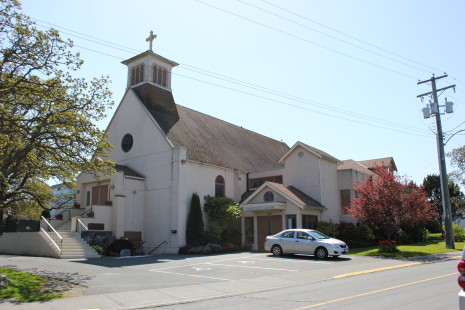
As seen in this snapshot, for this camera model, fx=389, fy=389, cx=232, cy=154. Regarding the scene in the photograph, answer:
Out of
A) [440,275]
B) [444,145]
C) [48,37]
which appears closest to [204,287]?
[440,275]

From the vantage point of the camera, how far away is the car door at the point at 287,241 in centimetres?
2141

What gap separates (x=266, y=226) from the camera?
29.3 meters

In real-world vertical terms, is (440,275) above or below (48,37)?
below

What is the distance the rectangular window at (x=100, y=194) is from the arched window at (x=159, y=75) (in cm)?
1015

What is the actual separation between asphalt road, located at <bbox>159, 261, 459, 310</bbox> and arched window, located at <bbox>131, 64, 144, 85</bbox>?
25.3 meters

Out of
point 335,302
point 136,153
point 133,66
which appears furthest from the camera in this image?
point 133,66

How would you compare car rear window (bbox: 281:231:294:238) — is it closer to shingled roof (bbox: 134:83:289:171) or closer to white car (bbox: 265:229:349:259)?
white car (bbox: 265:229:349:259)

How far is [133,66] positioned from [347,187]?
21310mm

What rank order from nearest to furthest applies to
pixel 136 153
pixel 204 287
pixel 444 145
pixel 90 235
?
pixel 204 287 < pixel 90 235 < pixel 444 145 < pixel 136 153

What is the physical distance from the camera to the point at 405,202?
23125 millimetres

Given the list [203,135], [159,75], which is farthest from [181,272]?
[159,75]

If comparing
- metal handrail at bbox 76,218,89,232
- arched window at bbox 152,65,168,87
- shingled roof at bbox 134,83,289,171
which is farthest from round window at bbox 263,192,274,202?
arched window at bbox 152,65,168,87

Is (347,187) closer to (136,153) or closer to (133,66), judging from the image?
(136,153)

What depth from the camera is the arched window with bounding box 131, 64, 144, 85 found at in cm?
3353
